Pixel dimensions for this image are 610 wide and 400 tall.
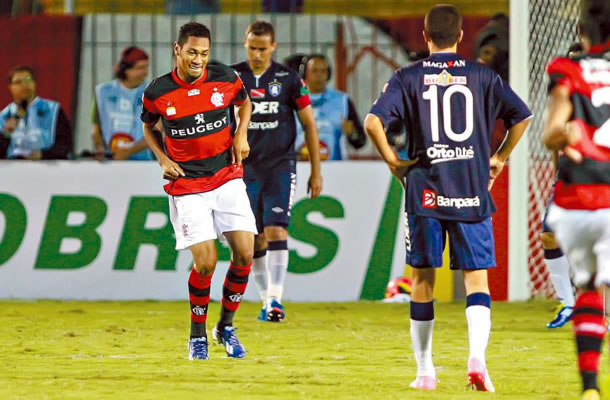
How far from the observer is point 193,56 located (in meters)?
7.00

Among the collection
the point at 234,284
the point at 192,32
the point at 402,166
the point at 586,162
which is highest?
the point at 192,32

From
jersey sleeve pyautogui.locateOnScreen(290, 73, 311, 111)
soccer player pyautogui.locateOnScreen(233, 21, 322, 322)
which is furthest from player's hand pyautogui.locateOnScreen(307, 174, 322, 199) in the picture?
jersey sleeve pyautogui.locateOnScreen(290, 73, 311, 111)

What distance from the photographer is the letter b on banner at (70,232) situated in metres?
11.4

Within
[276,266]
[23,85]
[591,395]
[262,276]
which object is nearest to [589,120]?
[591,395]

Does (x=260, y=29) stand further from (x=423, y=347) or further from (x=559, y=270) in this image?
(x=423, y=347)

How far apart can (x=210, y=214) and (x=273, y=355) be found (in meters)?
0.87

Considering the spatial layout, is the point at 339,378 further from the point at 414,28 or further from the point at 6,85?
the point at 414,28

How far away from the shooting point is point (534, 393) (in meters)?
5.68

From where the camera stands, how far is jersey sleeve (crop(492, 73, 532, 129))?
19.3ft

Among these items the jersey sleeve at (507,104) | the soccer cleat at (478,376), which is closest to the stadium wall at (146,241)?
the jersey sleeve at (507,104)

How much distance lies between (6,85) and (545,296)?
550 centimetres

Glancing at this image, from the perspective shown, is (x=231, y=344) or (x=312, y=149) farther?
(x=312, y=149)

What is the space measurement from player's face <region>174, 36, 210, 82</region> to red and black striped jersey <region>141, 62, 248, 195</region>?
0.09 m

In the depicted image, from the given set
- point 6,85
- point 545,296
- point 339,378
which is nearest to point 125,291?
point 6,85
